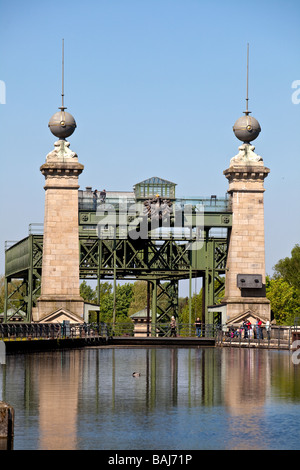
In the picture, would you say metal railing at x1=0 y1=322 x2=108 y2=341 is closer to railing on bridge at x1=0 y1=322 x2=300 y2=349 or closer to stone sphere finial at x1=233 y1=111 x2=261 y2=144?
railing on bridge at x1=0 y1=322 x2=300 y2=349

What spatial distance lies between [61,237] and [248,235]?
41.1 ft

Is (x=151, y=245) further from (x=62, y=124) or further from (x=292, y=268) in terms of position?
(x=292, y=268)

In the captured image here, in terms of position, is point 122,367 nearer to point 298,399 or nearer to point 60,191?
point 298,399

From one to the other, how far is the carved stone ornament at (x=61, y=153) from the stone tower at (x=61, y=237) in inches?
2.6

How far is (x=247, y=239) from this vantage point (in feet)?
219

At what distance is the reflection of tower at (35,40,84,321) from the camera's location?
65125mm

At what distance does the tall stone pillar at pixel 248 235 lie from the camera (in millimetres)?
66250

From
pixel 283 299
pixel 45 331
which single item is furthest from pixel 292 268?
pixel 45 331

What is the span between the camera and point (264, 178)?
6738 centimetres

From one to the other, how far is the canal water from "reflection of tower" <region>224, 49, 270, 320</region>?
86.3ft

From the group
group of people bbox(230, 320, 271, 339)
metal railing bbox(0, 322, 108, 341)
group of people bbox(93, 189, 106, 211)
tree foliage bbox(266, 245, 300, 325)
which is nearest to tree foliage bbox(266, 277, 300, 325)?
tree foliage bbox(266, 245, 300, 325)
